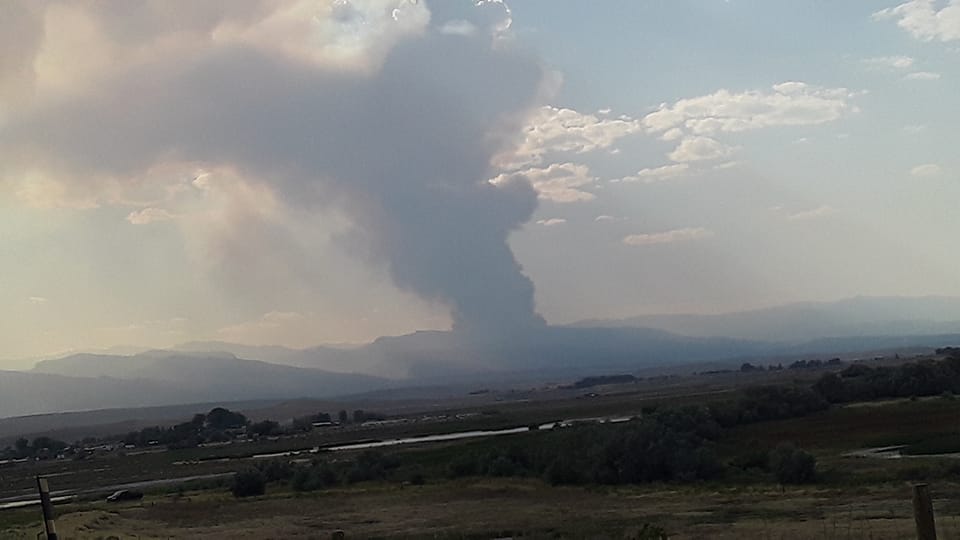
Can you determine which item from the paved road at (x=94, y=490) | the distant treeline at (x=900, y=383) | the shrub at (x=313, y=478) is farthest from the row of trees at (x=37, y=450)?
the distant treeline at (x=900, y=383)

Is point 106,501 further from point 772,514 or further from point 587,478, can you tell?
point 772,514

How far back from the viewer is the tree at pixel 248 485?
206 feet

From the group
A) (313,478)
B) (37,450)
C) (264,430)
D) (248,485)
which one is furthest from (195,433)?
(248,485)

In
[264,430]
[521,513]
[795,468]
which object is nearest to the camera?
[521,513]

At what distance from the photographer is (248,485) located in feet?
207

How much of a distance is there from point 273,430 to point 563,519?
137513 mm

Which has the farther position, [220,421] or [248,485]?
[220,421]

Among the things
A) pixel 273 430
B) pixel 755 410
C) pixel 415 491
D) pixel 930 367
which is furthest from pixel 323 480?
pixel 273 430

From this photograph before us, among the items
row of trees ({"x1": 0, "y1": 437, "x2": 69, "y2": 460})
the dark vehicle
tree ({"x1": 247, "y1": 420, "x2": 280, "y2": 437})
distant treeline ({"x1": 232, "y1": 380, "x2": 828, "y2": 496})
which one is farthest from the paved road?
row of trees ({"x1": 0, "y1": 437, "x2": 69, "y2": 460})

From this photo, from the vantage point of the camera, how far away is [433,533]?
33438 millimetres

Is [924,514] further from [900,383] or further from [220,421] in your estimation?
[220,421]

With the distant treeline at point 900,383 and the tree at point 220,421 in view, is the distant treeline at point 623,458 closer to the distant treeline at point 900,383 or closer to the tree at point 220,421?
the distant treeline at point 900,383

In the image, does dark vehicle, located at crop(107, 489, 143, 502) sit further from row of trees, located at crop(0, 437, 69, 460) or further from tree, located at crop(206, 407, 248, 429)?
tree, located at crop(206, 407, 248, 429)

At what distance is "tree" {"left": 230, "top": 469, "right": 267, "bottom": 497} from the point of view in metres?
62.8
